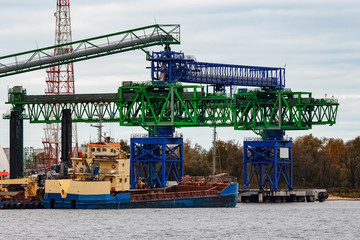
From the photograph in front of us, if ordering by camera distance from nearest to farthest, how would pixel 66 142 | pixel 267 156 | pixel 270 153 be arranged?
pixel 66 142, pixel 270 153, pixel 267 156

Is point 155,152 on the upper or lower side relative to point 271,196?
upper

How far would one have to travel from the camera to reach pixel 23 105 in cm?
17212

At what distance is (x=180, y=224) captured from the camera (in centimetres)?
12138

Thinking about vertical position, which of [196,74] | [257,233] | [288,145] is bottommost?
[257,233]

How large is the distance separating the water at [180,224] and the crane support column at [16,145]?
15789mm

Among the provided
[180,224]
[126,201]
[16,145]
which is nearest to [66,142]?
[16,145]

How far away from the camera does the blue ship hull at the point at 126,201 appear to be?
13862 cm

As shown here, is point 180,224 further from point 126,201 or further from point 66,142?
point 66,142

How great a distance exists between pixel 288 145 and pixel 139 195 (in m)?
42.5

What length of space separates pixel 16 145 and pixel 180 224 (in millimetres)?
47160

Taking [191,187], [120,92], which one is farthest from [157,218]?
[120,92]

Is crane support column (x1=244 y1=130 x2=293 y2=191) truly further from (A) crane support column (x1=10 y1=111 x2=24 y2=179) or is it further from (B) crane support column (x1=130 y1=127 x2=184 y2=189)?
(A) crane support column (x1=10 y1=111 x2=24 y2=179)

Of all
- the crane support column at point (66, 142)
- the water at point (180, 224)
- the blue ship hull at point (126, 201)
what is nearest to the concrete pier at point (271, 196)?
the blue ship hull at point (126, 201)

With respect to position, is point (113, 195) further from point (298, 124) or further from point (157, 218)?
point (298, 124)
